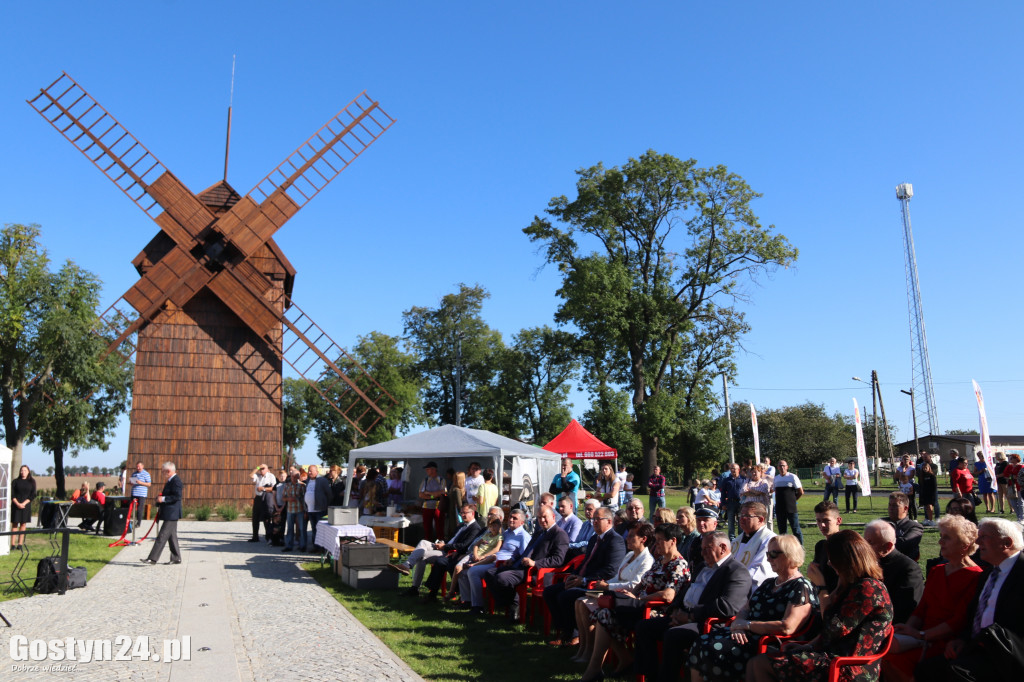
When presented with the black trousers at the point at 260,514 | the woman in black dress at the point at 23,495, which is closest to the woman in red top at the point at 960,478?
the black trousers at the point at 260,514

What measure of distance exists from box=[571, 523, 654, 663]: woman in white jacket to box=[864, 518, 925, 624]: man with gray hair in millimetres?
1837

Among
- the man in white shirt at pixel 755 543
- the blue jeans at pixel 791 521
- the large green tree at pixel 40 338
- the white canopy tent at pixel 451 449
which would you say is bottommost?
the blue jeans at pixel 791 521

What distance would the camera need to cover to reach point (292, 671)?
615 cm

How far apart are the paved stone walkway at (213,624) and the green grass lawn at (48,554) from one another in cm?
34

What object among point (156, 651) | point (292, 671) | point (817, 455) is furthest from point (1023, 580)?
point (817, 455)

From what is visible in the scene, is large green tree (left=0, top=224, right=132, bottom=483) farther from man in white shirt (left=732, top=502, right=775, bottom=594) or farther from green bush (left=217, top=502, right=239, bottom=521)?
man in white shirt (left=732, top=502, right=775, bottom=594)

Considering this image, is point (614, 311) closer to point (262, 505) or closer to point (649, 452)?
point (649, 452)

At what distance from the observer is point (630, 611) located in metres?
6.14

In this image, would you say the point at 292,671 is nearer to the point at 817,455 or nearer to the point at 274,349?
the point at 274,349

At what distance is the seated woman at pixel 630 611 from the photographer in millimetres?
6031

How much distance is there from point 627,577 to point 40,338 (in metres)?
29.0

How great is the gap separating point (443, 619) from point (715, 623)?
404 cm

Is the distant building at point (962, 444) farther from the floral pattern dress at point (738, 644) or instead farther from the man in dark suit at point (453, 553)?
the floral pattern dress at point (738, 644)

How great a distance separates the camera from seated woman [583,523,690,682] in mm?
6031
